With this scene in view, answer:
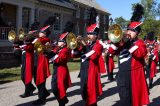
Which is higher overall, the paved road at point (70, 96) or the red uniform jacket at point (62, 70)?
the red uniform jacket at point (62, 70)

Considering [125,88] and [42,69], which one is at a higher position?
[42,69]

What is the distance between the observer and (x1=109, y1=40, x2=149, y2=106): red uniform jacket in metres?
6.59

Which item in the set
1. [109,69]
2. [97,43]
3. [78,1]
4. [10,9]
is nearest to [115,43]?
[97,43]

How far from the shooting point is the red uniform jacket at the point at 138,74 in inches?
260

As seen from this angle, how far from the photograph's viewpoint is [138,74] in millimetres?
6805

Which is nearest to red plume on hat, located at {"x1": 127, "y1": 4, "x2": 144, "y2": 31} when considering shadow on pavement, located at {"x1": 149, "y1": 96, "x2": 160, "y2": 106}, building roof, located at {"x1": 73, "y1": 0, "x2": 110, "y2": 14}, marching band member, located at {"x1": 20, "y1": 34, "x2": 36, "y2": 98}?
shadow on pavement, located at {"x1": 149, "y1": 96, "x2": 160, "y2": 106}

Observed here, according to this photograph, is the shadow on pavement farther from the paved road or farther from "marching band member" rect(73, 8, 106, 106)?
"marching band member" rect(73, 8, 106, 106)

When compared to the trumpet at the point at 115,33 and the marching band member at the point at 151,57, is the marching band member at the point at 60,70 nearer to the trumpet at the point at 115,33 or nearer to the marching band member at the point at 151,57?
the trumpet at the point at 115,33

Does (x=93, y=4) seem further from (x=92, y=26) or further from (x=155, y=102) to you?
(x=92, y=26)

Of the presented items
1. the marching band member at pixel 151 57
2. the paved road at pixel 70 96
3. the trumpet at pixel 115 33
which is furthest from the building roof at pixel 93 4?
the trumpet at pixel 115 33

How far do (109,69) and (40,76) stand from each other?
17.2 ft

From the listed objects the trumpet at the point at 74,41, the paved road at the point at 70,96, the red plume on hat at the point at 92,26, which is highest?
the red plume on hat at the point at 92,26

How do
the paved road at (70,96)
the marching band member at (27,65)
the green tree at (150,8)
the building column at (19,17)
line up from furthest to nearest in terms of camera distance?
1. the green tree at (150,8)
2. the building column at (19,17)
3. the marching band member at (27,65)
4. the paved road at (70,96)

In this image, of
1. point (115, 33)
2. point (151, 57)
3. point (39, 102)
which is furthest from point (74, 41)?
point (151, 57)
